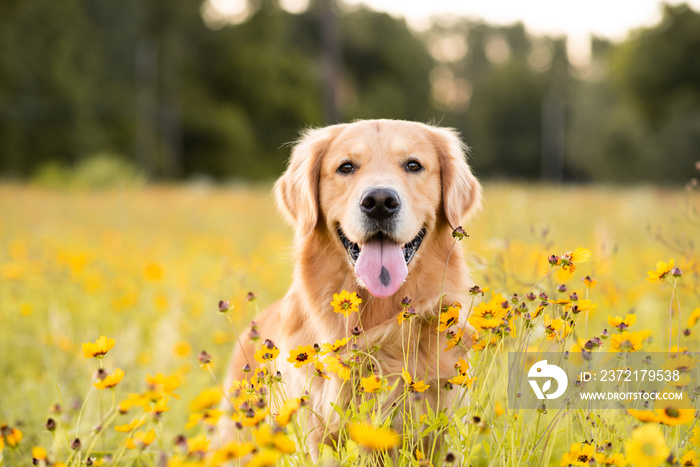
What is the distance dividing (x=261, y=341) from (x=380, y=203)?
96 cm

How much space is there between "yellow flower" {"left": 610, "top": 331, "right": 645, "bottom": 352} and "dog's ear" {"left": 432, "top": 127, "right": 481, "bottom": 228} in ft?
3.78

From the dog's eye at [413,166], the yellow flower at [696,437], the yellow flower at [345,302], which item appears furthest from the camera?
the dog's eye at [413,166]

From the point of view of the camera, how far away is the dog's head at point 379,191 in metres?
2.32

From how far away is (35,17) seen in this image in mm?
22594

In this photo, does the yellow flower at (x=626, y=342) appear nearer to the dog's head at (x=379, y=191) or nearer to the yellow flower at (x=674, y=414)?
the yellow flower at (x=674, y=414)

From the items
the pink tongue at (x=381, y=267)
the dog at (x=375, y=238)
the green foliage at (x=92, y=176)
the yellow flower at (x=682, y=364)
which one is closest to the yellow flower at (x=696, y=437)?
the yellow flower at (x=682, y=364)

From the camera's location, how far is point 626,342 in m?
1.49

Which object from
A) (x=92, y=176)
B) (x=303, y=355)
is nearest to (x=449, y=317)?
(x=303, y=355)

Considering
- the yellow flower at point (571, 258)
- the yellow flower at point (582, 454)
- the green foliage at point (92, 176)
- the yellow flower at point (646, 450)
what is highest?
the yellow flower at point (571, 258)

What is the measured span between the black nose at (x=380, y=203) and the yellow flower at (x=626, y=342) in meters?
1.02

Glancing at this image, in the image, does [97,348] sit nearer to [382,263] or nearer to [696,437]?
[382,263]

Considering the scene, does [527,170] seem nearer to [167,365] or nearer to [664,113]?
[664,113]

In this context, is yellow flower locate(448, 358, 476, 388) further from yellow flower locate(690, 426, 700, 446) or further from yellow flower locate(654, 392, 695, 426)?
yellow flower locate(690, 426, 700, 446)

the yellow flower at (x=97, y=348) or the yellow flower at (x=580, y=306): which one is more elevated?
the yellow flower at (x=580, y=306)
